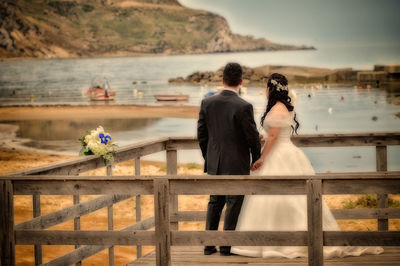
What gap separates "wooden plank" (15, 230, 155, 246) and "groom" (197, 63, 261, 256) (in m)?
1.22

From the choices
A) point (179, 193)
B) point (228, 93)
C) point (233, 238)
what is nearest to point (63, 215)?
point (179, 193)

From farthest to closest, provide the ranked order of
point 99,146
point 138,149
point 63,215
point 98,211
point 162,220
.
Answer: point 98,211, point 138,149, point 99,146, point 63,215, point 162,220

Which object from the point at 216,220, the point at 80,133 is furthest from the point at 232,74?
the point at 80,133

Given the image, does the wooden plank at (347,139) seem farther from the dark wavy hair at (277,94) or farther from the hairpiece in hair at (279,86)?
the hairpiece in hair at (279,86)

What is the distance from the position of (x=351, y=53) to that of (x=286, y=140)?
137 m

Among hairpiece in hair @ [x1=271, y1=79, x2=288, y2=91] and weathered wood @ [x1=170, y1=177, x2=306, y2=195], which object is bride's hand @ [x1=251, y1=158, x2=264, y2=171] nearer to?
hairpiece in hair @ [x1=271, y1=79, x2=288, y2=91]

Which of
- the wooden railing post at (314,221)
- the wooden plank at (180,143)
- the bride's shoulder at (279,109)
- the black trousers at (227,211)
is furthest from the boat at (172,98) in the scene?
the wooden railing post at (314,221)

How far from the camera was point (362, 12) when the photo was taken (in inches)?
4926

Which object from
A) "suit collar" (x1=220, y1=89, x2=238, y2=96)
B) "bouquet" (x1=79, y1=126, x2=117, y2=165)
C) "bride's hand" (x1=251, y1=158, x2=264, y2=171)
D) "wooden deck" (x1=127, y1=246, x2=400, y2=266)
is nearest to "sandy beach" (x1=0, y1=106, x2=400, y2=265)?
"bouquet" (x1=79, y1=126, x2=117, y2=165)

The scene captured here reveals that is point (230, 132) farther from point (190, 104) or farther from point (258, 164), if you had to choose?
point (190, 104)

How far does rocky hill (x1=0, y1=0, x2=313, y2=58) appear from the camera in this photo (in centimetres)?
11638

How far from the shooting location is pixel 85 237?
5566 millimetres

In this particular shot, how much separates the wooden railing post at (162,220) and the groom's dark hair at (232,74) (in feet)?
4.73

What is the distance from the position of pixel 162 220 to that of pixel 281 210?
1849mm
